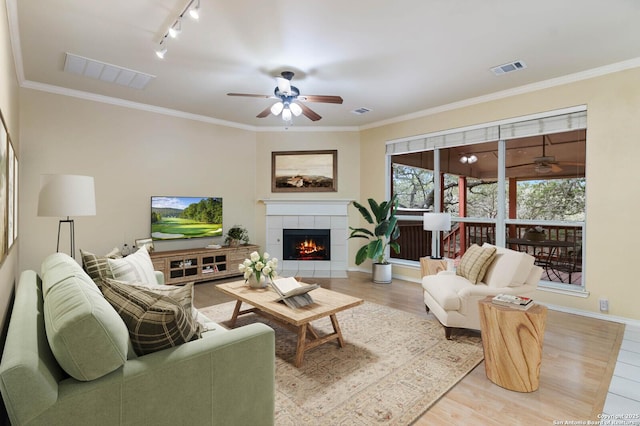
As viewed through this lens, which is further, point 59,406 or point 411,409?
point 411,409

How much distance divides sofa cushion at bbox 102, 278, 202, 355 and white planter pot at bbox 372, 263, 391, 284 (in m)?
4.19

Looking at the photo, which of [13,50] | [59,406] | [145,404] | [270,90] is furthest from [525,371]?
[13,50]

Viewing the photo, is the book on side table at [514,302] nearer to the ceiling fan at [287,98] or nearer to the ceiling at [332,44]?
the ceiling at [332,44]

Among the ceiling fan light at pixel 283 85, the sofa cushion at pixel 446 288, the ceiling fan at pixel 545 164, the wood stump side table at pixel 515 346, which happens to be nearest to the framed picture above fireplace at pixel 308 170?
the ceiling fan light at pixel 283 85

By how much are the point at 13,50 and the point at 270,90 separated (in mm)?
2621

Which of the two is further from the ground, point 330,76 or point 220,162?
point 330,76

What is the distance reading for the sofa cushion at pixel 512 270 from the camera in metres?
3.00

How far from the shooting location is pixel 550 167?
4238 millimetres

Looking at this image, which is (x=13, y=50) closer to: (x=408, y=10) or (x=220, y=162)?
(x=220, y=162)

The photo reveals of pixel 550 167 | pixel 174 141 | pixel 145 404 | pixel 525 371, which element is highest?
pixel 174 141

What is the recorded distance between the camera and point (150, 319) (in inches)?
55.7

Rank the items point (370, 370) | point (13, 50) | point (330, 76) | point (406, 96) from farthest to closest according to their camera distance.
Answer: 1. point (406, 96)
2. point (330, 76)
3. point (13, 50)
4. point (370, 370)

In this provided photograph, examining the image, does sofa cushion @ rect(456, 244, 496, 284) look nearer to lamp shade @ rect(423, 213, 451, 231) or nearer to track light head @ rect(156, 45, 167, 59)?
lamp shade @ rect(423, 213, 451, 231)

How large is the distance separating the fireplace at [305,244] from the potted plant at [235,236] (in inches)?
29.6
